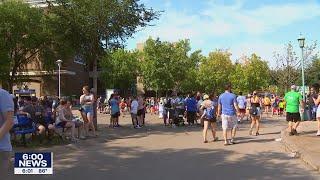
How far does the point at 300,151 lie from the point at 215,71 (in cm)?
6573

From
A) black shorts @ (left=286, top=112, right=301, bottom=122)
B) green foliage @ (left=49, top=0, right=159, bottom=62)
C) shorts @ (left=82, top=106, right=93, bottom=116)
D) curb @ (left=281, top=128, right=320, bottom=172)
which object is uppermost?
green foliage @ (left=49, top=0, right=159, bottom=62)

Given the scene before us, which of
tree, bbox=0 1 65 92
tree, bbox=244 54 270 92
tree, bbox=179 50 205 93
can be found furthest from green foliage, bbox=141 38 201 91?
tree, bbox=0 1 65 92

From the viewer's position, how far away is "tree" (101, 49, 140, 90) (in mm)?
72875

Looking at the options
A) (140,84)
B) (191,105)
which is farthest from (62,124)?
(140,84)

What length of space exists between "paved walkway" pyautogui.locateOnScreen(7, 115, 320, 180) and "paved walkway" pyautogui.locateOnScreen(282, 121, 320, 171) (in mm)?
239

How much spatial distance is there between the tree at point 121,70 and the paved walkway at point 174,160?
54171mm

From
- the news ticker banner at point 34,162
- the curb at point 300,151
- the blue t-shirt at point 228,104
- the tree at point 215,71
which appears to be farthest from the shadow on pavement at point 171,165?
the tree at point 215,71

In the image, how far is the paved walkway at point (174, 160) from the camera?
11.0m

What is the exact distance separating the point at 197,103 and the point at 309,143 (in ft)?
40.6

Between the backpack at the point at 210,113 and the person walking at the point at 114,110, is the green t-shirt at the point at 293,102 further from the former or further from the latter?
the person walking at the point at 114,110

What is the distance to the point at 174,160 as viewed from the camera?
43.6 ft

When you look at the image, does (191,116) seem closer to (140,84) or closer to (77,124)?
(77,124)

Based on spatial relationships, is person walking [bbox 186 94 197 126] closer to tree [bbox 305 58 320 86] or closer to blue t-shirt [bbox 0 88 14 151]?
blue t-shirt [bbox 0 88 14 151]

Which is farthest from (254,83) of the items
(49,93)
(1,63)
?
(1,63)
